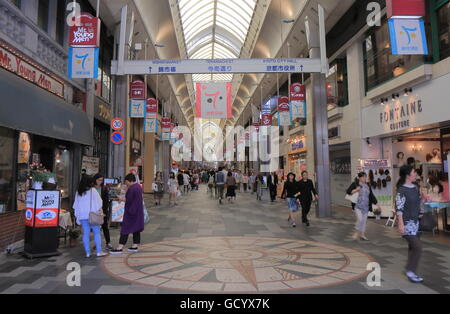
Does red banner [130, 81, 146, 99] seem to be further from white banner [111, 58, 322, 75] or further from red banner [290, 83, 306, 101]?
red banner [290, 83, 306, 101]

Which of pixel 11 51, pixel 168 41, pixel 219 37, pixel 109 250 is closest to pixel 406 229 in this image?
pixel 109 250

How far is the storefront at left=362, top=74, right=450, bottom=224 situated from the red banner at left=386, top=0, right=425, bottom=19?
94.2 inches

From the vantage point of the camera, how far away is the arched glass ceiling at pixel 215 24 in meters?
23.0

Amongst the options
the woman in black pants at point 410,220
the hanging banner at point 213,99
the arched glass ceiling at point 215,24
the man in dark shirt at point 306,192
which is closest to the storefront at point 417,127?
the man in dark shirt at point 306,192

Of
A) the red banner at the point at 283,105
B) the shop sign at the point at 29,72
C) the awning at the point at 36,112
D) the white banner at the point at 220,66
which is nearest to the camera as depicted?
the awning at the point at 36,112

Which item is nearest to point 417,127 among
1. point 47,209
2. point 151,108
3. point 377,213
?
point 377,213

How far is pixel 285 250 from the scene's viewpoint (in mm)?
6680

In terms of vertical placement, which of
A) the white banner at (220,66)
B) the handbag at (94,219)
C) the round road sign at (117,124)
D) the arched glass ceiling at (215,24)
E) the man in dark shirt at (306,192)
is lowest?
the handbag at (94,219)

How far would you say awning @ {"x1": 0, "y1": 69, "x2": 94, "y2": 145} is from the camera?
6.31 metres

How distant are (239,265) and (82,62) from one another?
258 inches

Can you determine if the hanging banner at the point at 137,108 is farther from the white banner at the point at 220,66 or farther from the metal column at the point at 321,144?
the metal column at the point at 321,144

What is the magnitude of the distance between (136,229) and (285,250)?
2.96 m

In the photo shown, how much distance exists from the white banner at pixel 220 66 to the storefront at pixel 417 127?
3.00 m
